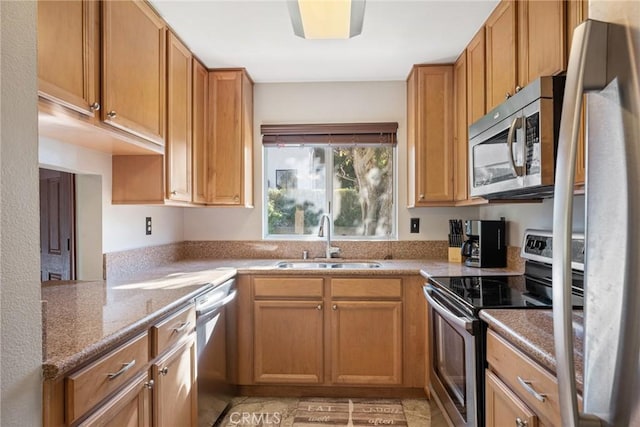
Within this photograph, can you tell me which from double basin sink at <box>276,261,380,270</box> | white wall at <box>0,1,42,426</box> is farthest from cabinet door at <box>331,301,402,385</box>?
white wall at <box>0,1,42,426</box>

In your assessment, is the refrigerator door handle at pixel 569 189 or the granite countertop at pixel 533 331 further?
the granite countertop at pixel 533 331

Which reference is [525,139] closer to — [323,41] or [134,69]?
[323,41]

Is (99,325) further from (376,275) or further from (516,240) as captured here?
(516,240)

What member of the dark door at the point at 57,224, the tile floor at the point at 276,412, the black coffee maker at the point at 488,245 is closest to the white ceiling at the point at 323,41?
the dark door at the point at 57,224

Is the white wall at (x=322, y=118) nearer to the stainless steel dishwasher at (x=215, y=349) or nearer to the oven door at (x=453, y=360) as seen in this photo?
the stainless steel dishwasher at (x=215, y=349)

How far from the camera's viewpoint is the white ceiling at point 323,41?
191 cm

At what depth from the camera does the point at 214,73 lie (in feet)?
8.79

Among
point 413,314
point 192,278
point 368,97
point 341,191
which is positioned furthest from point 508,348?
point 368,97

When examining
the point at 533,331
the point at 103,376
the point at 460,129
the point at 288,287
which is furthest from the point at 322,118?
the point at 103,376

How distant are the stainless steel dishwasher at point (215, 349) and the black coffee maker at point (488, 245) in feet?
5.19

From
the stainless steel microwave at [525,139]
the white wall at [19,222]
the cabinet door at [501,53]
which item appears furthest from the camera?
the cabinet door at [501,53]

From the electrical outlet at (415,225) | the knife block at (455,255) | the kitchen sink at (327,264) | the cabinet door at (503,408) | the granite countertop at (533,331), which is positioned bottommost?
the cabinet door at (503,408)

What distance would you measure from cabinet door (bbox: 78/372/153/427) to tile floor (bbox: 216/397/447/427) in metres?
0.97

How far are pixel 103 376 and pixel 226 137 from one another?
1943 mm
